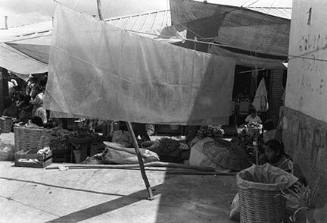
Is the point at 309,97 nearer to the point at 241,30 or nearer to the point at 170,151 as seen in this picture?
the point at 241,30

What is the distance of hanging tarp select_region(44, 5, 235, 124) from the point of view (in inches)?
A: 196

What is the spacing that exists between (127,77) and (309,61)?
2.47m

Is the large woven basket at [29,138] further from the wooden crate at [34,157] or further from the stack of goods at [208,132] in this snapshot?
the stack of goods at [208,132]

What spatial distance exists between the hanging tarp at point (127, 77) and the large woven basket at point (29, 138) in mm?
3443

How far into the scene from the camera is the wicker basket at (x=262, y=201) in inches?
169

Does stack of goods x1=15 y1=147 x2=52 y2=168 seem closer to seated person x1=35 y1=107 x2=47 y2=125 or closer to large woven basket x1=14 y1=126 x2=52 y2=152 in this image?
large woven basket x1=14 y1=126 x2=52 y2=152

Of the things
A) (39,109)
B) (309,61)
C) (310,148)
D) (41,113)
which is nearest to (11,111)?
(39,109)

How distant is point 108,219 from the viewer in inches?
205

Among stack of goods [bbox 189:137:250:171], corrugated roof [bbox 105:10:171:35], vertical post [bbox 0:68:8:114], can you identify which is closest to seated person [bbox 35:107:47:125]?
vertical post [bbox 0:68:8:114]

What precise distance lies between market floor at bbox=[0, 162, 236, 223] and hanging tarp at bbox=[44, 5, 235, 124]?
112 cm

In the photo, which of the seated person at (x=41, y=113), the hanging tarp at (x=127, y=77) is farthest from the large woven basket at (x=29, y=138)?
the hanging tarp at (x=127, y=77)

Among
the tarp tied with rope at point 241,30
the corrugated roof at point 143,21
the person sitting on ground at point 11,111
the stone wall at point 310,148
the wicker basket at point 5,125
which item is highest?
the corrugated roof at point 143,21

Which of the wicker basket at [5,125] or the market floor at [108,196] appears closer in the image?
the market floor at [108,196]

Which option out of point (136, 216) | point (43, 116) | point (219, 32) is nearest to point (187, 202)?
point (136, 216)
